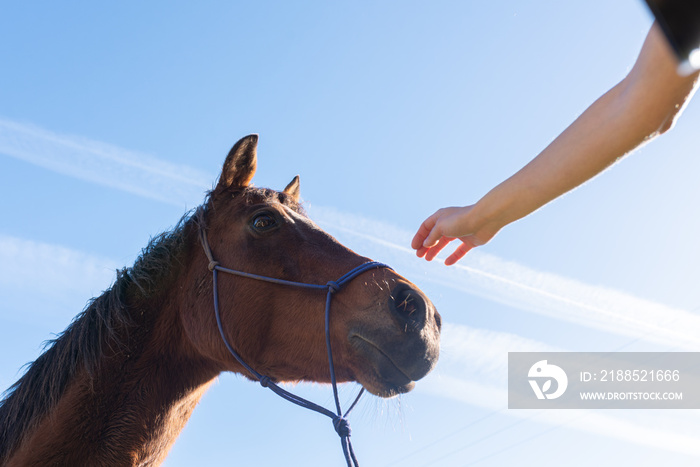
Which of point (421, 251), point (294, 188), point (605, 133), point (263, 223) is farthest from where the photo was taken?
point (294, 188)

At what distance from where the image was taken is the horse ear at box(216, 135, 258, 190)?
14.2 feet

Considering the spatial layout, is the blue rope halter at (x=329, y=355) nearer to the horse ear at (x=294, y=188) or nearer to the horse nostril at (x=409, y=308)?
the horse nostril at (x=409, y=308)

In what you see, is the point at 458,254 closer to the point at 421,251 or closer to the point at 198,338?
the point at 421,251

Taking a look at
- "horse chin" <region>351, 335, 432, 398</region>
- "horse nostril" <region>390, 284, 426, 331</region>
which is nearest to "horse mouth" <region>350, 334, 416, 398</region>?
"horse chin" <region>351, 335, 432, 398</region>

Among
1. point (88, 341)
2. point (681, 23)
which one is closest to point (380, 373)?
point (88, 341)

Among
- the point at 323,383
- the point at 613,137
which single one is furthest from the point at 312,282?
the point at 613,137

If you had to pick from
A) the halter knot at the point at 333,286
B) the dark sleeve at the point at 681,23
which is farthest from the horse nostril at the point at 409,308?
the dark sleeve at the point at 681,23

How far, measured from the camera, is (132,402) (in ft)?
11.7

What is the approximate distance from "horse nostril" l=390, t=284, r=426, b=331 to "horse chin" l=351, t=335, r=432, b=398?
8.6 inches

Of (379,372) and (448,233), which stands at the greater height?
(448,233)

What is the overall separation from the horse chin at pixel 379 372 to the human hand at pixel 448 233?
801 millimetres

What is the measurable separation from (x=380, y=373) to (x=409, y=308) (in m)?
0.41

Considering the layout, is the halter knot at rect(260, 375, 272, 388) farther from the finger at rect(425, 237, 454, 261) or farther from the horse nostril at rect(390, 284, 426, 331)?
the finger at rect(425, 237, 454, 261)

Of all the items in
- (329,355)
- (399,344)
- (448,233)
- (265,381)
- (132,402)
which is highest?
(448,233)
